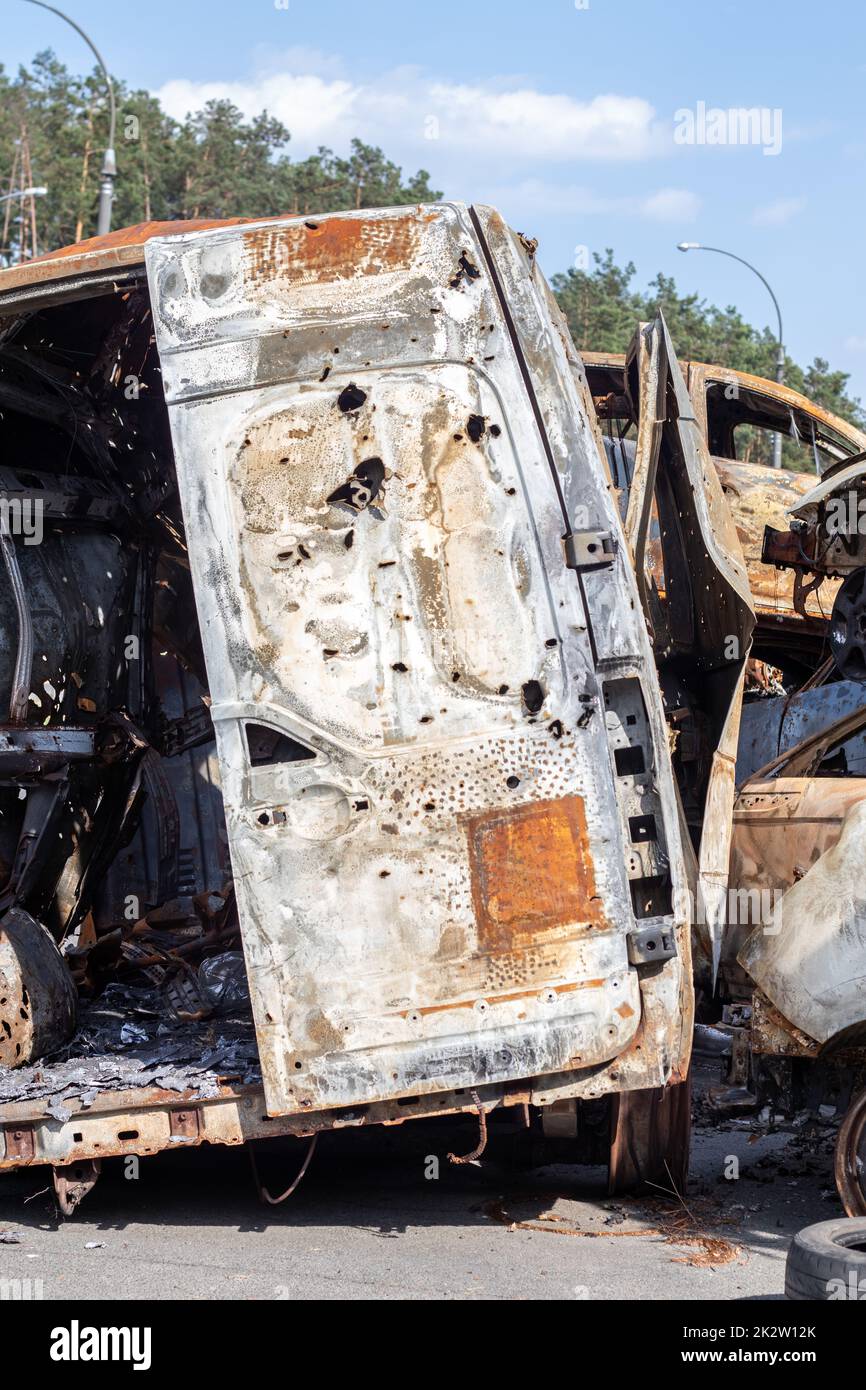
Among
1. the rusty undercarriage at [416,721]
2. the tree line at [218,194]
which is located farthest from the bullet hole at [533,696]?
the tree line at [218,194]

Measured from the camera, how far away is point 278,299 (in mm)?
4039

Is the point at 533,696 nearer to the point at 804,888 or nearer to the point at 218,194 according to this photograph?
the point at 804,888

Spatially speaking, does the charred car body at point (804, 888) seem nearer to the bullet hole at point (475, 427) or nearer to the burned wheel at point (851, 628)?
the burned wheel at point (851, 628)

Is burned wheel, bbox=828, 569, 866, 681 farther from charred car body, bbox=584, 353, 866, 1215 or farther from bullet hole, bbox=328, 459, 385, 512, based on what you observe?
bullet hole, bbox=328, 459, 385, 512

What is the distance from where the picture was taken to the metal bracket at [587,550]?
3.95 metres

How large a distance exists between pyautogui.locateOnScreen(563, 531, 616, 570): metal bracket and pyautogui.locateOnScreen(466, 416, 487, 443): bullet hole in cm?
36

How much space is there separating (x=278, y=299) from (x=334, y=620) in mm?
905

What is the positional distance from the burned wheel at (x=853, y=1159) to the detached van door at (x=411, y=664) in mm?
585

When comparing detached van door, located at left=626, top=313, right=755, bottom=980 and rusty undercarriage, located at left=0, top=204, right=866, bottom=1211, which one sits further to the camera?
detached van door, located at left=626, top=313, right=755, bottom=980

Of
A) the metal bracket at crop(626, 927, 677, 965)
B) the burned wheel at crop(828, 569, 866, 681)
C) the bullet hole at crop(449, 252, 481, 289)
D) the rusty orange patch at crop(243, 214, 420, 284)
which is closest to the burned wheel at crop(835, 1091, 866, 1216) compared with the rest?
the metal bracket at crop(626, 927, 677, 965)

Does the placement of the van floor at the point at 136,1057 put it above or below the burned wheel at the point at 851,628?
below

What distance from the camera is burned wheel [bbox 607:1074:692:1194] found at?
4.47 metres

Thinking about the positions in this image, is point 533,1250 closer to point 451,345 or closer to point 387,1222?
point 387,1222

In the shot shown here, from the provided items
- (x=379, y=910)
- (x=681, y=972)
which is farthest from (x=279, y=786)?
(x=681, y=972)
